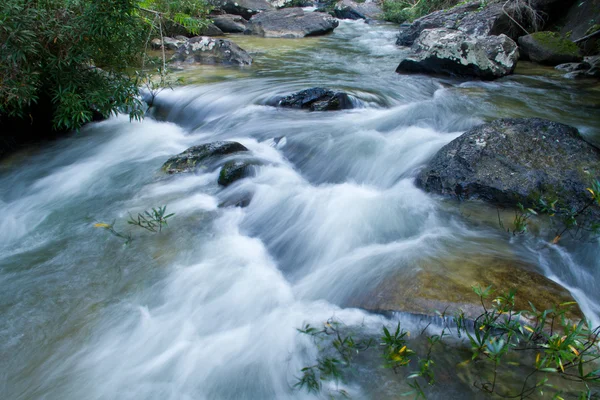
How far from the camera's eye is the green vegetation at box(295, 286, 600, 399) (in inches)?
95.3

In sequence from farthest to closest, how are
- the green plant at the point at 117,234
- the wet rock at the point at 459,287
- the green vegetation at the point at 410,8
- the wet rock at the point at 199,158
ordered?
the green vegetation at the point at 410,8, the wet rock at the point at 199,158, the green plant at the point at 117,234, the wet rock at the point at 459,287

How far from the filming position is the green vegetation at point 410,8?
1867 centimetres

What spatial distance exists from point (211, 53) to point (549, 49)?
362 inches

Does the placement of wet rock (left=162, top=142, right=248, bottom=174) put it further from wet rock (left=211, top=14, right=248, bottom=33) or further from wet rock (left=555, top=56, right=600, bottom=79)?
wet rock (left=211, top=14, right=248, bottom=33)

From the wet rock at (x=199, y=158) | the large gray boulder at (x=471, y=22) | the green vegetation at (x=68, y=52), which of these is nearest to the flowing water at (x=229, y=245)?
the wet rock at (x=199, y=158)

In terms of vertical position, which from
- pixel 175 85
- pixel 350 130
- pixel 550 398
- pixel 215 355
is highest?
pixel 175 85

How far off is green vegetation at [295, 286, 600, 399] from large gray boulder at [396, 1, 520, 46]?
460 inches

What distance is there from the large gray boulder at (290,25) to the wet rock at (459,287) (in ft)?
52.4

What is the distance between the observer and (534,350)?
8.80 feet

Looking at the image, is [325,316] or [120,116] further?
[120,116]

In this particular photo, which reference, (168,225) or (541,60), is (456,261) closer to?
(168,225)

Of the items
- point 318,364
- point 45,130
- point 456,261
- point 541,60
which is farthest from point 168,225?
point 541,60

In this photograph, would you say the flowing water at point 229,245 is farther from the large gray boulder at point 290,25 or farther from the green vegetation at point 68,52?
the large gray boulder at point 290,25

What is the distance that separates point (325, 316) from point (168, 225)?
88.3 inches
